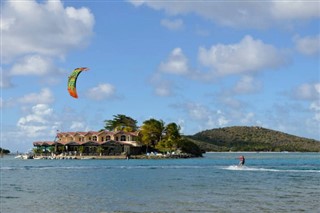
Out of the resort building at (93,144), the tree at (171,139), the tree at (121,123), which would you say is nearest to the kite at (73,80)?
the resort building at (93,144)

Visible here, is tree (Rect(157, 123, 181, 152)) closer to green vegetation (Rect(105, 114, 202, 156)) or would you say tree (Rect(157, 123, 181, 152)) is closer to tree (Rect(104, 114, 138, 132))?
green vegetation (Rect(105, 114, 202, 156))

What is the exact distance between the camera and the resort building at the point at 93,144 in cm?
12575

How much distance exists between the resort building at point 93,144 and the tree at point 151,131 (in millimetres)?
2443

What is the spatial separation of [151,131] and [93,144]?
14887 mm

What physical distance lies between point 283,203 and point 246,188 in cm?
954

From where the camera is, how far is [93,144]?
12588cm

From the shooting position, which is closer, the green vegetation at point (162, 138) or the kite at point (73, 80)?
the kite at point (73, 80)

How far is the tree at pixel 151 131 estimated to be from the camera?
423 feet

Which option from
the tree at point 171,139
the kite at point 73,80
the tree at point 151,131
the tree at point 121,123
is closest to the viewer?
the kite at point 73,80

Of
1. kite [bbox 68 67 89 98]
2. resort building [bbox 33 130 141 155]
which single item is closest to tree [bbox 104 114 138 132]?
resort building [bbox 33 130 141 155]

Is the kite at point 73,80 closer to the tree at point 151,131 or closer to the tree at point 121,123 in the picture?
the tree at point 151,131

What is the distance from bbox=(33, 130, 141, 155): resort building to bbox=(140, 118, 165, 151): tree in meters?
2.44

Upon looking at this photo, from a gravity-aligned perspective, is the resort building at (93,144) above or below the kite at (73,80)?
below

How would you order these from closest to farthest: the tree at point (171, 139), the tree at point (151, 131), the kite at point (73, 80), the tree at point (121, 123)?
the kite at point (73, 80) → the tree at point (171, 139) → the tree at point (151, 131) → the tree at point (121, 123)
